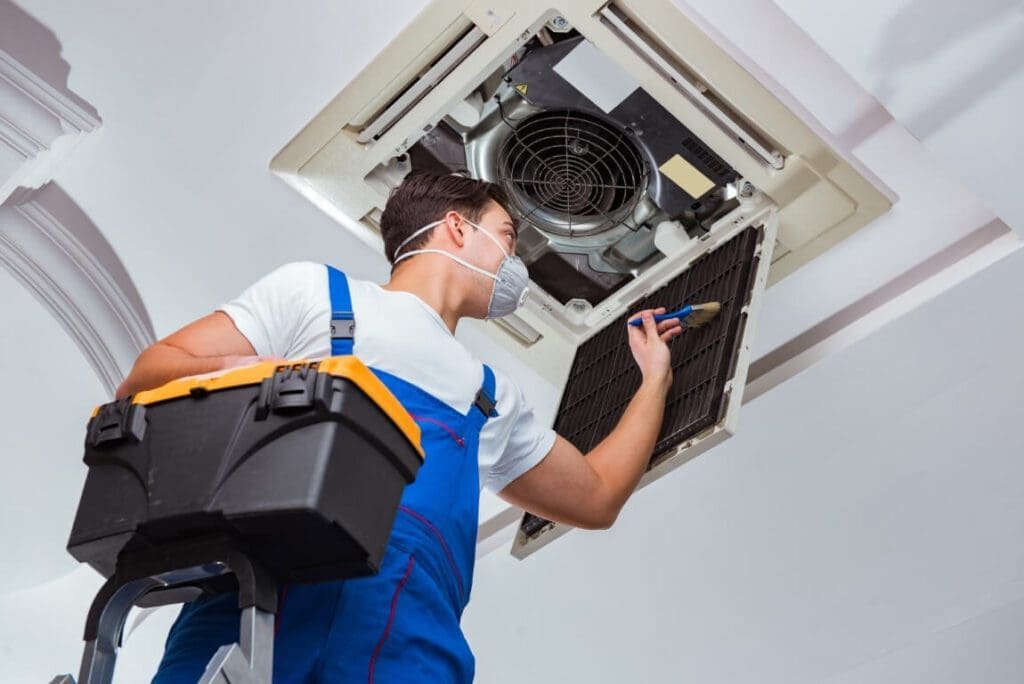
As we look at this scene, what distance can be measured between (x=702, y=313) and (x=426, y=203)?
67cm

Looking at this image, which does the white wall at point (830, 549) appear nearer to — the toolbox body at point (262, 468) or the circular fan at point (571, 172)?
the circular fan at point (571, 172)

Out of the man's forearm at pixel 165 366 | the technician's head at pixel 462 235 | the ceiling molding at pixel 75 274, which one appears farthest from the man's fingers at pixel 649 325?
the ceiling molding at pixel 75 274

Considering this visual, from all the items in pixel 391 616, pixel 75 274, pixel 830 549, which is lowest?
pixel 830 549

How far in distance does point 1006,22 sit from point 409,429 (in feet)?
5.26

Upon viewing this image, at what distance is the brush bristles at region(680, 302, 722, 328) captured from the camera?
2.85m

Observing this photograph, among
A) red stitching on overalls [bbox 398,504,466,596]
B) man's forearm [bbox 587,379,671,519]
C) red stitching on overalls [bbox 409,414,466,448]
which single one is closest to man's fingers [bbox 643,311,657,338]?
man's forearm [bbox 587,379,671,519]

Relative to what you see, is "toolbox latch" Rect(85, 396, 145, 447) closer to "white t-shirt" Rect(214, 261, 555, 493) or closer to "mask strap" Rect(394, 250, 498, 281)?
"white t-shirt" Rect(214, 261, 555, 493)

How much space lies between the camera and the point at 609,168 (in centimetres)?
311

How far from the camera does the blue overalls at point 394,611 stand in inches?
69.7

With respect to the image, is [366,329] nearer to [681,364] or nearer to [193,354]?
[193,354]

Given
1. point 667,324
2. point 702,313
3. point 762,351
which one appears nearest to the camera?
point 702,313

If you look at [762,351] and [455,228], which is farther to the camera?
[762,351]

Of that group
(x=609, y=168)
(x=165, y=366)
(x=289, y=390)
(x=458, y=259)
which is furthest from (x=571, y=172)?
(x=289, y=390)

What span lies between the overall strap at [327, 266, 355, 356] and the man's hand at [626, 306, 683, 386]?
36.3 inches
